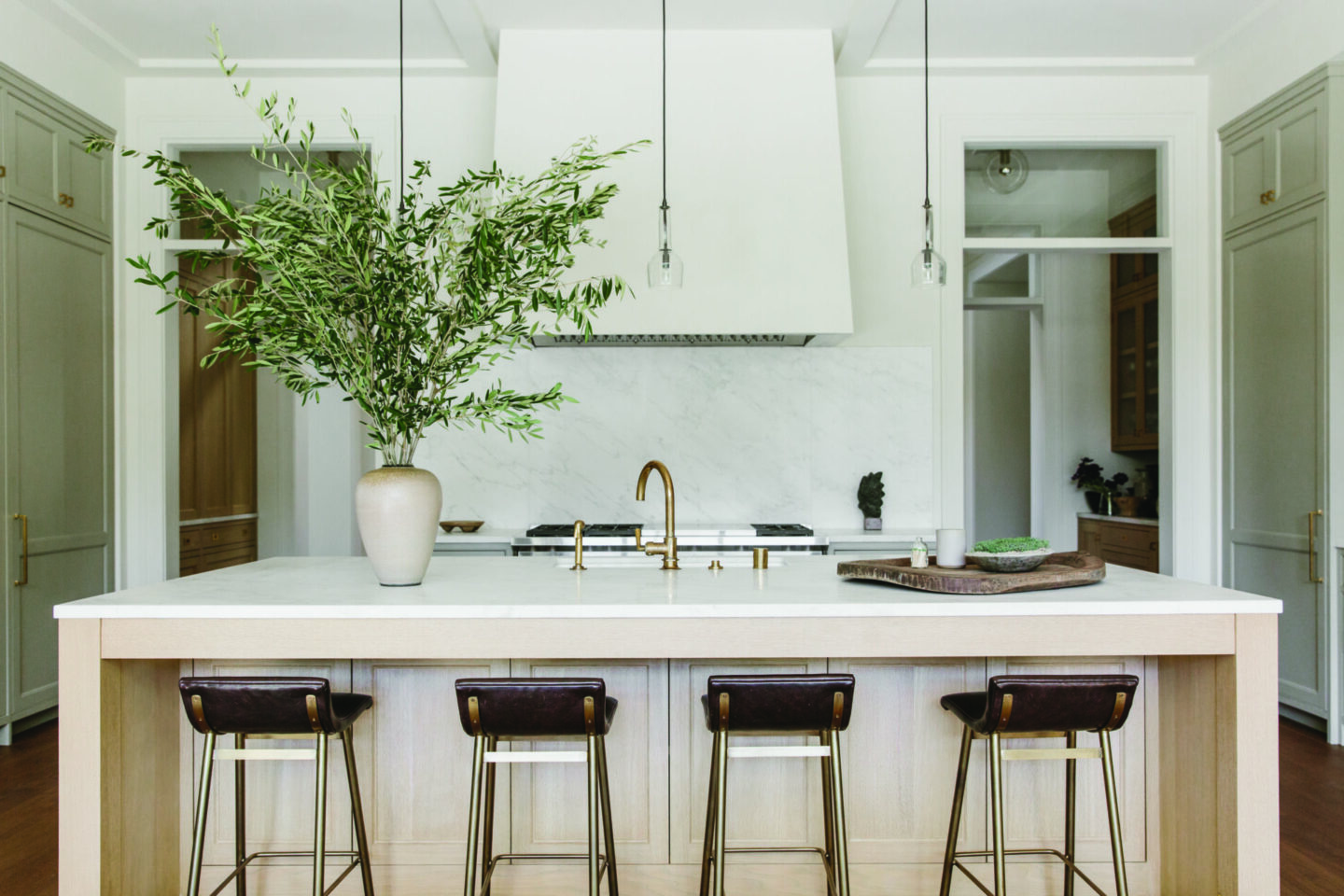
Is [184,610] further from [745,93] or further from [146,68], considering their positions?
[146,68]

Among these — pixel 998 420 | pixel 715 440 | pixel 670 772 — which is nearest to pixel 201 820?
pixel 670 772

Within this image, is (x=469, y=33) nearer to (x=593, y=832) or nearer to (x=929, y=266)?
(x=929, y=266)

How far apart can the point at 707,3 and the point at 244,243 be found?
279 centimetres

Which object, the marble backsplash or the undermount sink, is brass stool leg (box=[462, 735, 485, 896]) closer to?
the undermount sink

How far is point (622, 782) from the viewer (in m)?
2.51

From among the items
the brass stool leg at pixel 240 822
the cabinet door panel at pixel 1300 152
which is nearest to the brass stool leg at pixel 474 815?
the brass stool leg at pixel 240 822

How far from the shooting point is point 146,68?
15.5ft

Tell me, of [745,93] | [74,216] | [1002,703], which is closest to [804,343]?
[745,93]

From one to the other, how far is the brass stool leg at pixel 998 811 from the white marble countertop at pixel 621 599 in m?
0.34

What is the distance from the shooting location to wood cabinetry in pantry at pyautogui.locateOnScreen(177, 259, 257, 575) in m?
5.56

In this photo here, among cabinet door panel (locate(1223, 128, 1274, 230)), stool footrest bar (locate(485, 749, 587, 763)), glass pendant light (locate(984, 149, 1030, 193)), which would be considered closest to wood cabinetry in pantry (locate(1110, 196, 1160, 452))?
cabinet door panel (locate(1223, 128, 1274, 230))

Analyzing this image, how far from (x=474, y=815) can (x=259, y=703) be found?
0.57 metres

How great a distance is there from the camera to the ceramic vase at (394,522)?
2.49 meters

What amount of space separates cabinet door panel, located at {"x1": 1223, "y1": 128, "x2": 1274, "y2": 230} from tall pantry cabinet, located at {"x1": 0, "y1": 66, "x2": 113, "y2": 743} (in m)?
5.78
